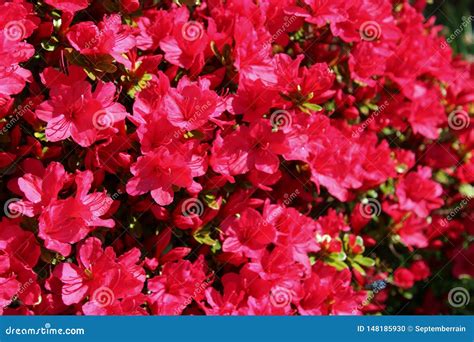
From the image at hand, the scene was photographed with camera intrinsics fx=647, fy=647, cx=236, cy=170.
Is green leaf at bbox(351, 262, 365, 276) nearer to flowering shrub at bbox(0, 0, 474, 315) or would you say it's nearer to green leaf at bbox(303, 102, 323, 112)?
flowering shrub at bbox(0, 0, 474, 315)

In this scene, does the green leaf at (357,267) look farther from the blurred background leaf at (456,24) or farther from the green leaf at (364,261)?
the blurred background leaf at (456,24)

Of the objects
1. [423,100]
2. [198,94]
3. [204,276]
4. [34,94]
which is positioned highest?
[423,100]

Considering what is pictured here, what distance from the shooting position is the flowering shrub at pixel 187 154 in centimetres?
204

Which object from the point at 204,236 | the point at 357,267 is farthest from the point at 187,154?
the point at 357,267

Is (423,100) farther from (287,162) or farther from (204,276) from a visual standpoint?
(204,276)

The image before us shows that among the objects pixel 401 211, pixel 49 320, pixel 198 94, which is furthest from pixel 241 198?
pixel 401 211

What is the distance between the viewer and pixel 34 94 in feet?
6.98

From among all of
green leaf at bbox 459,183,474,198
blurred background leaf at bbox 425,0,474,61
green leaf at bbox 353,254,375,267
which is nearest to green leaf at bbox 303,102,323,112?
green leaf at bbox 353,254,375,267

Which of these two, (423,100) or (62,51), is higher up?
(423,100)

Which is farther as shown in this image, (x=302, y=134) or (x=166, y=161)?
(x=302, y=134)

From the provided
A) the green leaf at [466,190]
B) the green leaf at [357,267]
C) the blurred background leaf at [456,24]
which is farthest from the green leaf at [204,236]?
the blurred background leaf at [456,24]

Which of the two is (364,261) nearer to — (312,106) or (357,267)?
(357,267)

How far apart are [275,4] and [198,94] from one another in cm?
56

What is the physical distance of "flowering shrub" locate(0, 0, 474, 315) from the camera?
2.04 metres
